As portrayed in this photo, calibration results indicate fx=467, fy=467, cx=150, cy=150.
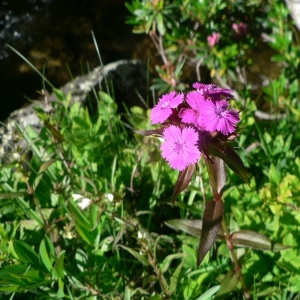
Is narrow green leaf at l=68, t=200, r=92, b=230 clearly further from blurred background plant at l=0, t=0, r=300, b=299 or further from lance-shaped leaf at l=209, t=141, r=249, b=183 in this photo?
lance-shaped leaf at l=209, t=141, r=249, b=183

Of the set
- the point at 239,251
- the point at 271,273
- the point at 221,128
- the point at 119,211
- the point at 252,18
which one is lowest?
the point at 271,273

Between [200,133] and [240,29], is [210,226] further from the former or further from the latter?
[240,29]

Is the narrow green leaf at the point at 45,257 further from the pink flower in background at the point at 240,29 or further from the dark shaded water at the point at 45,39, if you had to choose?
the pink flower in background at the point at 240,29

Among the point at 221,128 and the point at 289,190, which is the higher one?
the point at 221,128

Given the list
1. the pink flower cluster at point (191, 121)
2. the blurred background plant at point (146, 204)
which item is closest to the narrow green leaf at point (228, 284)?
the blurred background plant at point (146, 204)

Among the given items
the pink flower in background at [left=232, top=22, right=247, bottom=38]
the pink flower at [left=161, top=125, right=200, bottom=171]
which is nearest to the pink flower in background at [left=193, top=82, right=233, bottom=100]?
the pink flower at [left=161, top=125, right=200, bottom=171]

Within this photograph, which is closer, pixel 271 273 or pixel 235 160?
pixel 235 160

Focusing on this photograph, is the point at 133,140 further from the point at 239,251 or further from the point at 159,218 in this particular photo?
the point at 239,251

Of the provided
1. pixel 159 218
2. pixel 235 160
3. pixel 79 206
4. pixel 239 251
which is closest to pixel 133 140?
pixel 159 218
